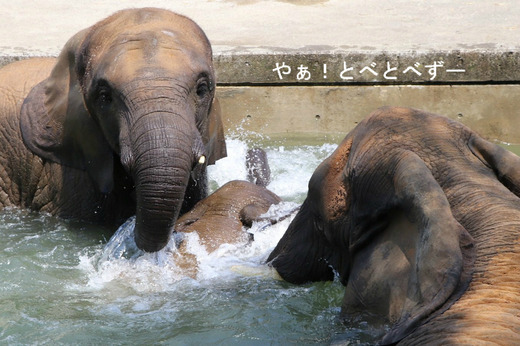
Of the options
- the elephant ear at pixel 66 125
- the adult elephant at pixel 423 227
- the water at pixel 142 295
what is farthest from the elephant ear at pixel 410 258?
the elephant ear at pixel 66 125

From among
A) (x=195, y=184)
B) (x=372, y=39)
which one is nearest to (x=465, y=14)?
(x=372, y=39)

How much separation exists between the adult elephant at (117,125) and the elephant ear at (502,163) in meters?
1.92

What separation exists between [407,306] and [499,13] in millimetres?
8119

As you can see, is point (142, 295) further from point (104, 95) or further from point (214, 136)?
point (214, 136)

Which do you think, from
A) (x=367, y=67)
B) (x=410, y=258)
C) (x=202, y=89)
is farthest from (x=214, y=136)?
(x=410, y=258)

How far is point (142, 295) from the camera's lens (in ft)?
18.5

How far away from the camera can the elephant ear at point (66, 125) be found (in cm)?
638

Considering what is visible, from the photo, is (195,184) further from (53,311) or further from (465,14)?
(465,14)

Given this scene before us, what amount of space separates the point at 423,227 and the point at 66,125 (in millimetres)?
3555

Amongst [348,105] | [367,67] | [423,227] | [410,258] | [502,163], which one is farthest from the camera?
[348,105]

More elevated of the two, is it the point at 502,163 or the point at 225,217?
the point at 502,163

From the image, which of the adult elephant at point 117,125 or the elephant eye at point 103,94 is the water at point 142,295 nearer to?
the adult elephant at point 117,125

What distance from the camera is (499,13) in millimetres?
11133

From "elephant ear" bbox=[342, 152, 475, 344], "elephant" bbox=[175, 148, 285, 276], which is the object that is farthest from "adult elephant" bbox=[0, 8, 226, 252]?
"elephant ear" bbox=[342, 152, 475, 344]
